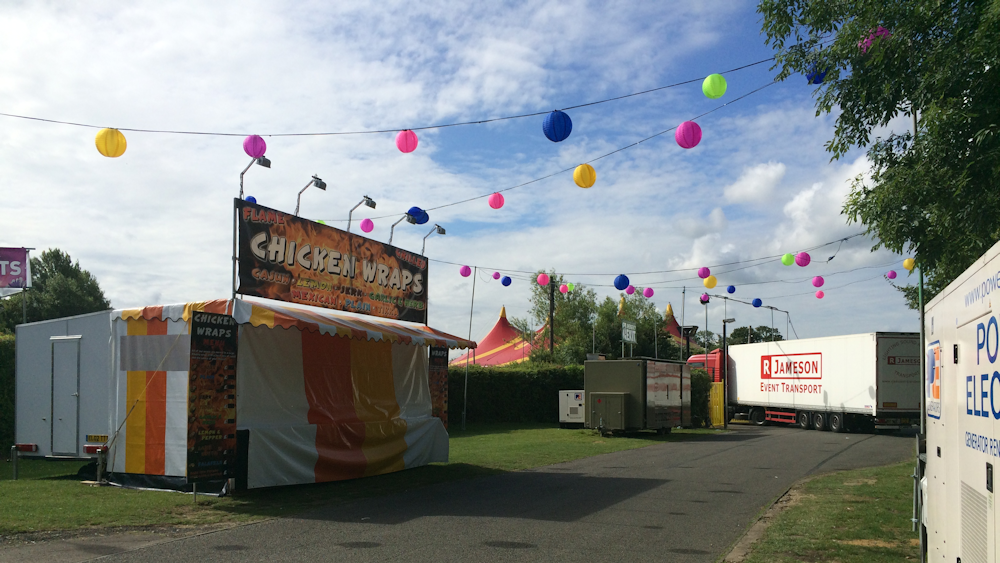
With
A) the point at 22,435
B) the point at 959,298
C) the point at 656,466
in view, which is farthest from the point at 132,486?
the point at 959,298

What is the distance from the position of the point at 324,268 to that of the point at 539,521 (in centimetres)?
640

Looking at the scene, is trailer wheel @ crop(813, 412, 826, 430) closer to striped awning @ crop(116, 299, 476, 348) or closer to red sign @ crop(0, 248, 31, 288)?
striped awning @ crop(116, 299, 476, 348)

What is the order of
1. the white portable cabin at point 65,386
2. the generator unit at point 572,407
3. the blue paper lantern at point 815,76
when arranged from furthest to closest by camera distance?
the generator unit at point 572,407 < the white portable cabin at point 65,386 < the blue paper lantern at point 815,76

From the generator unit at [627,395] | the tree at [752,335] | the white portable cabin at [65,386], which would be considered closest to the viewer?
the white portable cabin at [65,386]

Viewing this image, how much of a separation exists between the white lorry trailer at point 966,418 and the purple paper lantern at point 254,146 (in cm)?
1009

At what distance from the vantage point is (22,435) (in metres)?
13.5

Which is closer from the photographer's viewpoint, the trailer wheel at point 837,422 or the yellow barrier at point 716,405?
the trailer wheel at point 837,422

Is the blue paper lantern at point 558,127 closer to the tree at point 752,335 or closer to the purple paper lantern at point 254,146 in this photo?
the purple paper lantern at point 254,146

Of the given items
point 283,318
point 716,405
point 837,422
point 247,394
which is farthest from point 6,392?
point 837,422

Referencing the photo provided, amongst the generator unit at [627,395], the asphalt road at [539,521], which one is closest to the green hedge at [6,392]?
the asphalt road at [539,521]

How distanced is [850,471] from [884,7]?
9.92 metres

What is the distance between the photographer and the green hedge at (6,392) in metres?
16.6

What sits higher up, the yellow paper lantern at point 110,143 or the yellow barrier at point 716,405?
the yellow paper lantern at point 110,143

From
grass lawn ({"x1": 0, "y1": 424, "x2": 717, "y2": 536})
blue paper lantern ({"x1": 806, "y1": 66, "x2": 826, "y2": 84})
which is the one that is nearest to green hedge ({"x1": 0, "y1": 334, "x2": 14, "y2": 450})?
grass lawn ({"x1": 0, "y1": 424, "x2": 717, "y2": 536})
